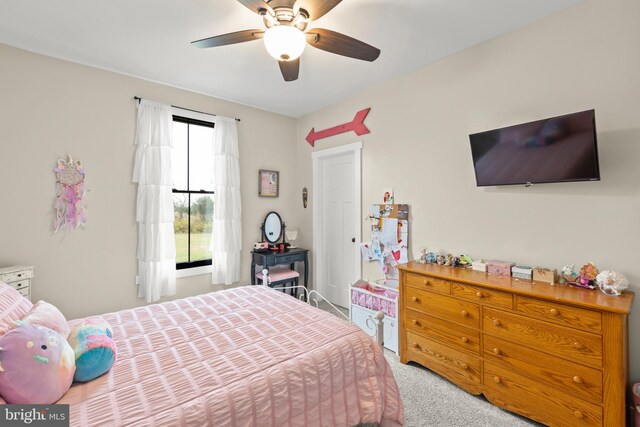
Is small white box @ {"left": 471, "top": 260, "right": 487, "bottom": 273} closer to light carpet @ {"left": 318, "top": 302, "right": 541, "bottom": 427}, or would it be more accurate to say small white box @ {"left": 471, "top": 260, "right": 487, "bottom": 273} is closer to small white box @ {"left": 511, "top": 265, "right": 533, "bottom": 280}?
small white box @ {"left": 511, "top": 265, "right": 533, "bottom": 280}

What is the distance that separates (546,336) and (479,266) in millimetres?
671

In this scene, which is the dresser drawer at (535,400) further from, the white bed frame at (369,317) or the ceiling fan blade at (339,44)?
the ceiling fan blade at (339,44)

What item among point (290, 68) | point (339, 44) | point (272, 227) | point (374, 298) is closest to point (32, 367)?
point (290, 68)

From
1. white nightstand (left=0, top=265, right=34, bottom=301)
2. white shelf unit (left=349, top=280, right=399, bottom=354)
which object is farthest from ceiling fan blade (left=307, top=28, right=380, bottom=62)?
white nightstand (left=0, top=265, right=34, bottom=301)

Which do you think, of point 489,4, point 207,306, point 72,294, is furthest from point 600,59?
point 72,294

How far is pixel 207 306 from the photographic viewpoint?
7.15 ft

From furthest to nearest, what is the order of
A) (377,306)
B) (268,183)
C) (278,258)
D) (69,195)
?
(268,183) < (278,258) < (377,306) < (69,195)

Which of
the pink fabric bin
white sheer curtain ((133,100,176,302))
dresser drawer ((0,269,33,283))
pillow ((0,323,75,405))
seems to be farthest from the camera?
white sheer curtain ((133,100,176,302))

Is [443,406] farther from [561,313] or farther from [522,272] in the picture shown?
[522,272]

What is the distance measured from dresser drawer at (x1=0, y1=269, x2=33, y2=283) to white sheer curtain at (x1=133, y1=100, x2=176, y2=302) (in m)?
0.85

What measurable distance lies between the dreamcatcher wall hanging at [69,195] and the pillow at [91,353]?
1.74m

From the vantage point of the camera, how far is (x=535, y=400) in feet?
5.96

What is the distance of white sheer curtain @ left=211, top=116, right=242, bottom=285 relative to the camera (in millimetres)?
3604

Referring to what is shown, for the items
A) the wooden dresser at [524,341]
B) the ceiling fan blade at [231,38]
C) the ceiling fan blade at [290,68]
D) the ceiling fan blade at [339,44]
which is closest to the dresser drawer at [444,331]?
the wooden dresser at [524,341]
